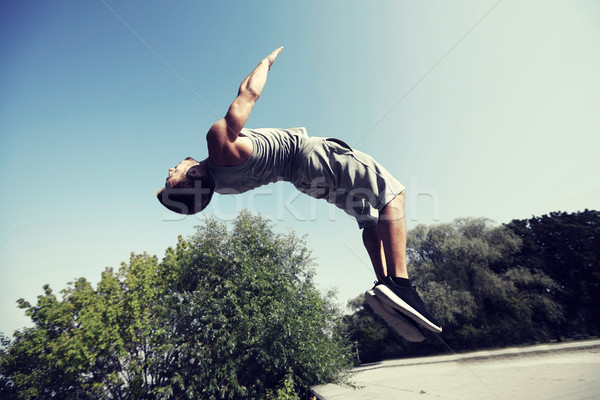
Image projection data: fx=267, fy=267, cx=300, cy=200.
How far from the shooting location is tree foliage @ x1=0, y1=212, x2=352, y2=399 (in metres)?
13.8

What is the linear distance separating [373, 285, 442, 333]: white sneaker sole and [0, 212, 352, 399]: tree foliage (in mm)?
12727

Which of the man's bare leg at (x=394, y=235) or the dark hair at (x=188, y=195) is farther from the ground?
the dark hair at (x=188, y=195)

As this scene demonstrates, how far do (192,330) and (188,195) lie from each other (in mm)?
14879

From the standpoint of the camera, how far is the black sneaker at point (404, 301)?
195 centimetres

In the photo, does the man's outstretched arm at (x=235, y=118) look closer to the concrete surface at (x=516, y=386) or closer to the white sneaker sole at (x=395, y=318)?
the white sneaker sole at (x=395, y=318)

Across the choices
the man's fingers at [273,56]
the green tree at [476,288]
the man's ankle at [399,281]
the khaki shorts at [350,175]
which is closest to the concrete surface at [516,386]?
the green tree at [476,288]

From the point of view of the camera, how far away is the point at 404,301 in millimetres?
2000

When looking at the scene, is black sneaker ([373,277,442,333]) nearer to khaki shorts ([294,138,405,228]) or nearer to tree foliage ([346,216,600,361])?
khaki shorts ([294,138,405,228])

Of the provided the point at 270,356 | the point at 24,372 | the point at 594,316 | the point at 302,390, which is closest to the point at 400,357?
the point at 594,316

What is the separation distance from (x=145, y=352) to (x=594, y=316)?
40.1 meters

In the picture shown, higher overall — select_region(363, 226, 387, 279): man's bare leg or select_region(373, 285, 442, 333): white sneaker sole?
select_region(363, 226, 387, 279): man's bare leg

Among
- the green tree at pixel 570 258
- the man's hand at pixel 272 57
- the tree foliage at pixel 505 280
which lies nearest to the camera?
the man's hand at pixel 272 57

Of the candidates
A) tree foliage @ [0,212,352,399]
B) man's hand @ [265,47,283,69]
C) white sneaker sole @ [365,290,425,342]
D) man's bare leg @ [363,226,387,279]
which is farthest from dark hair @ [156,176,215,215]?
tree foliage @ [0,212,352,399]

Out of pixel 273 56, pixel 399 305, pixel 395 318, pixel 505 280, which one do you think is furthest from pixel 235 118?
pixel 505 280
